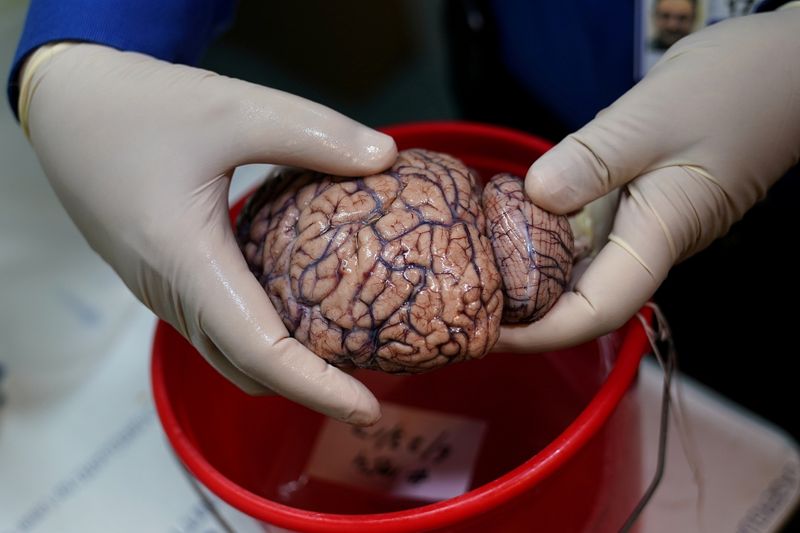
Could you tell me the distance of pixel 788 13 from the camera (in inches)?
34.5

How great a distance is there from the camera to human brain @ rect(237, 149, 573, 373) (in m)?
0.74

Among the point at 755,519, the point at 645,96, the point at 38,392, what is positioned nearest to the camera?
the point at 645,96

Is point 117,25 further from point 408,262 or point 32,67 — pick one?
point 408,262

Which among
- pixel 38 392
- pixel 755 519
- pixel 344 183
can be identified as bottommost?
pixel 755 519

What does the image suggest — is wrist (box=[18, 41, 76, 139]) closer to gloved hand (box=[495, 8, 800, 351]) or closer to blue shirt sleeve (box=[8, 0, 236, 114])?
blue shirt sleeve (box=[8, 0, 236, 114])

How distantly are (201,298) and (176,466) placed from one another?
1.85 ft

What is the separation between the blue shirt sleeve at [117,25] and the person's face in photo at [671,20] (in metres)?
0.64

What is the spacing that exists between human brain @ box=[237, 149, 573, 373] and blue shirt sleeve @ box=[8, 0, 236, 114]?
0.31m

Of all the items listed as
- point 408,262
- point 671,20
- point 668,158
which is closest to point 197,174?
point 408,262

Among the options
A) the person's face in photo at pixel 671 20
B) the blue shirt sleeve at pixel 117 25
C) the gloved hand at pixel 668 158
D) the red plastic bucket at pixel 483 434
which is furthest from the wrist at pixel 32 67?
the person's face in photo at pixel 671 20

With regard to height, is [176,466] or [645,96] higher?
[645,96]

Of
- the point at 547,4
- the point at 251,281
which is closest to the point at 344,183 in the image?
the point at 251,281

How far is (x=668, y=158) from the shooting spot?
85cm

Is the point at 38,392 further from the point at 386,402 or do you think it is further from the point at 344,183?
the point at 344,183
